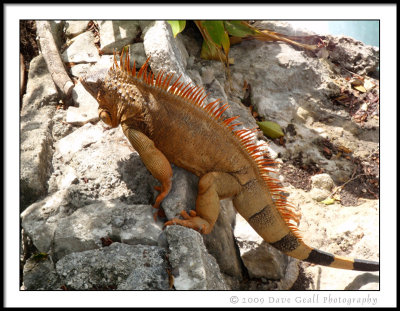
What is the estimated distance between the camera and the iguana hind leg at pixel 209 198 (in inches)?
140

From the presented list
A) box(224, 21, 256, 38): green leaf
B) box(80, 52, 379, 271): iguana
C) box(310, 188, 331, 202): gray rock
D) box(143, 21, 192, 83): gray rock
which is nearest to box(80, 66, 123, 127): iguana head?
box(80, 52, 379, 271): iguana

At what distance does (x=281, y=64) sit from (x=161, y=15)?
3.02 m

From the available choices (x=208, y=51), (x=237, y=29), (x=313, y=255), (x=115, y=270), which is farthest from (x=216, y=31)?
(x=115, y=270)

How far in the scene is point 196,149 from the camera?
3.76m

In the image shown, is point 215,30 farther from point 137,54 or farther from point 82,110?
point 82,110

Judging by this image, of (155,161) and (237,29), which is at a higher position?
(237,29)

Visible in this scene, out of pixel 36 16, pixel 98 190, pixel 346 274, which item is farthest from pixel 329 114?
pixel 36 16

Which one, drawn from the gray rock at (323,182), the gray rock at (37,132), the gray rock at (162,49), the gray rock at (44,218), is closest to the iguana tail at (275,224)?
the gray rock at (323,182)

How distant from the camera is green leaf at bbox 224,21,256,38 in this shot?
560cm

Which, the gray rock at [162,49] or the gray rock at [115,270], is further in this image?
the gray rock at [162,49]

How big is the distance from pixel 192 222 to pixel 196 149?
74cm

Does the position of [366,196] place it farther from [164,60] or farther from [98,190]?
[98,190]

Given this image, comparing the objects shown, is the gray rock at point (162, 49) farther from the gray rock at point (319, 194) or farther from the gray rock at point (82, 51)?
the gray rock at point (319, 194)

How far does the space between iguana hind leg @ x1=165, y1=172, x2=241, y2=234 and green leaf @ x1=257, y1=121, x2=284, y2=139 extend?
2.03 metres
